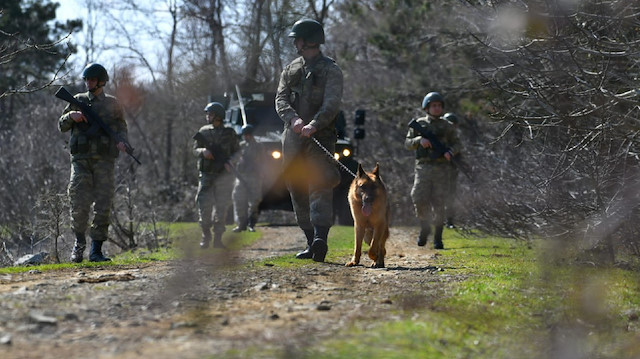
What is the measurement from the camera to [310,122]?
9633 millimetres

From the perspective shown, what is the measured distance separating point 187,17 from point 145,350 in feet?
80.4

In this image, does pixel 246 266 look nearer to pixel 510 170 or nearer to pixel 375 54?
pixel 510 170

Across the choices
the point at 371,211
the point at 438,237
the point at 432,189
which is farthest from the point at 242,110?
the point at 371,211

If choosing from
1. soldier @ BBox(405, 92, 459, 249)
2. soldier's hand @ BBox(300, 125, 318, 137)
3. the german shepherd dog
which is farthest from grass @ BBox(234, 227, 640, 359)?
soldier @ BBox(405, 92, 459, 249)

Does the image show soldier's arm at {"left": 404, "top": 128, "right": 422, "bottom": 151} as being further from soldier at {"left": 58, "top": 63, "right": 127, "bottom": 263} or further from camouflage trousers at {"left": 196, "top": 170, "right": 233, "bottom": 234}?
soldier at {"left": 58, "top": 63, "right": 127, "bottom": 263}

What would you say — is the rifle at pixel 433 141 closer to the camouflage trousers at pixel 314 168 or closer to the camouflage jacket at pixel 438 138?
the camouflage jacket at pixel 438 138

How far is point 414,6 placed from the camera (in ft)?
87.2

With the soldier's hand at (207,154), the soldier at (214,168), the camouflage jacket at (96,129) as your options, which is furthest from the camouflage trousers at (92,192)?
the soldier at (214,168)

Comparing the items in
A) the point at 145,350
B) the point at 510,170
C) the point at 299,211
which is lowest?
the point at 145,350

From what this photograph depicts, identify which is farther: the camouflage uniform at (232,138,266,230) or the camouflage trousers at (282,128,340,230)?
the camouflage uniform at (232,138,266,230)

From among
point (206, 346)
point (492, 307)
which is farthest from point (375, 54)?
point (206, 346)

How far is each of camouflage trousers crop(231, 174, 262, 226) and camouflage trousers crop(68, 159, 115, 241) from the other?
7016 mm

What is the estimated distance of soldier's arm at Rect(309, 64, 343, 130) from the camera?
956cm

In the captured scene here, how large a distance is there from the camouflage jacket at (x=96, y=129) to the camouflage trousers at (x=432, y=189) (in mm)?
4503
